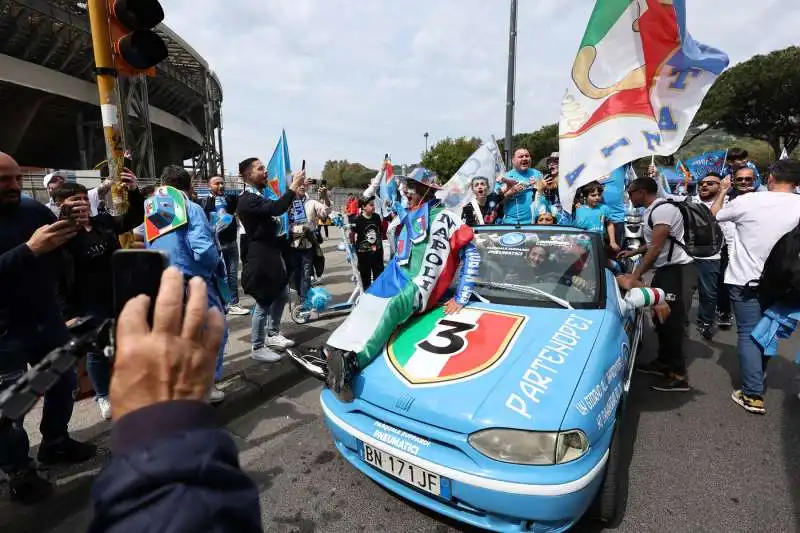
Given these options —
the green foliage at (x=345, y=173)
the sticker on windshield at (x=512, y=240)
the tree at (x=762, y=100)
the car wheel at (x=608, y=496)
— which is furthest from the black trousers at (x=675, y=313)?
the green foliage at (x=345, y=173)

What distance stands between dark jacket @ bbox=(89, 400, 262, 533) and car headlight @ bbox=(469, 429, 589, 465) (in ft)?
4.90

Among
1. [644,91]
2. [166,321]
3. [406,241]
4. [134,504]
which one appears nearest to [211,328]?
[166,321]

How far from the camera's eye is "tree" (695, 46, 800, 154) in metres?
34.2

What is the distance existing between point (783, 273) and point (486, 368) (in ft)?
8.23

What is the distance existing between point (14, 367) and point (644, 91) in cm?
510

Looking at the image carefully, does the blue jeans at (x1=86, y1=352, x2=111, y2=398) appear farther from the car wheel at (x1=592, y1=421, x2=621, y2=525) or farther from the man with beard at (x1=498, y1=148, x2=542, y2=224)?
the man with beard at (x1=498, y1=148, x2=542, y2=224)

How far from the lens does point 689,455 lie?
2.90m

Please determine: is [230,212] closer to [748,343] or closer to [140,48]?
[140,48]

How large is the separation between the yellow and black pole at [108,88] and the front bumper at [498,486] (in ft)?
7.78

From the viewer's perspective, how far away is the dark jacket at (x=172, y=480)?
621 mm

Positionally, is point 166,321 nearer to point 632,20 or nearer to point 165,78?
point 632,20

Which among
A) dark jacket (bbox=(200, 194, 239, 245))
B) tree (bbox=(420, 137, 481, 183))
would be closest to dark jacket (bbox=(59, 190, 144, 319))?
dark jacket (bbox=(200, 194, 239, 245))

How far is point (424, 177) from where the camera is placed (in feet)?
11.9

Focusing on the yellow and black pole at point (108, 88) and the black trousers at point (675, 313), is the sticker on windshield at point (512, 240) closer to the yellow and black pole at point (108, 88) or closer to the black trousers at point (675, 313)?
the black trousers at point (675, 313)
